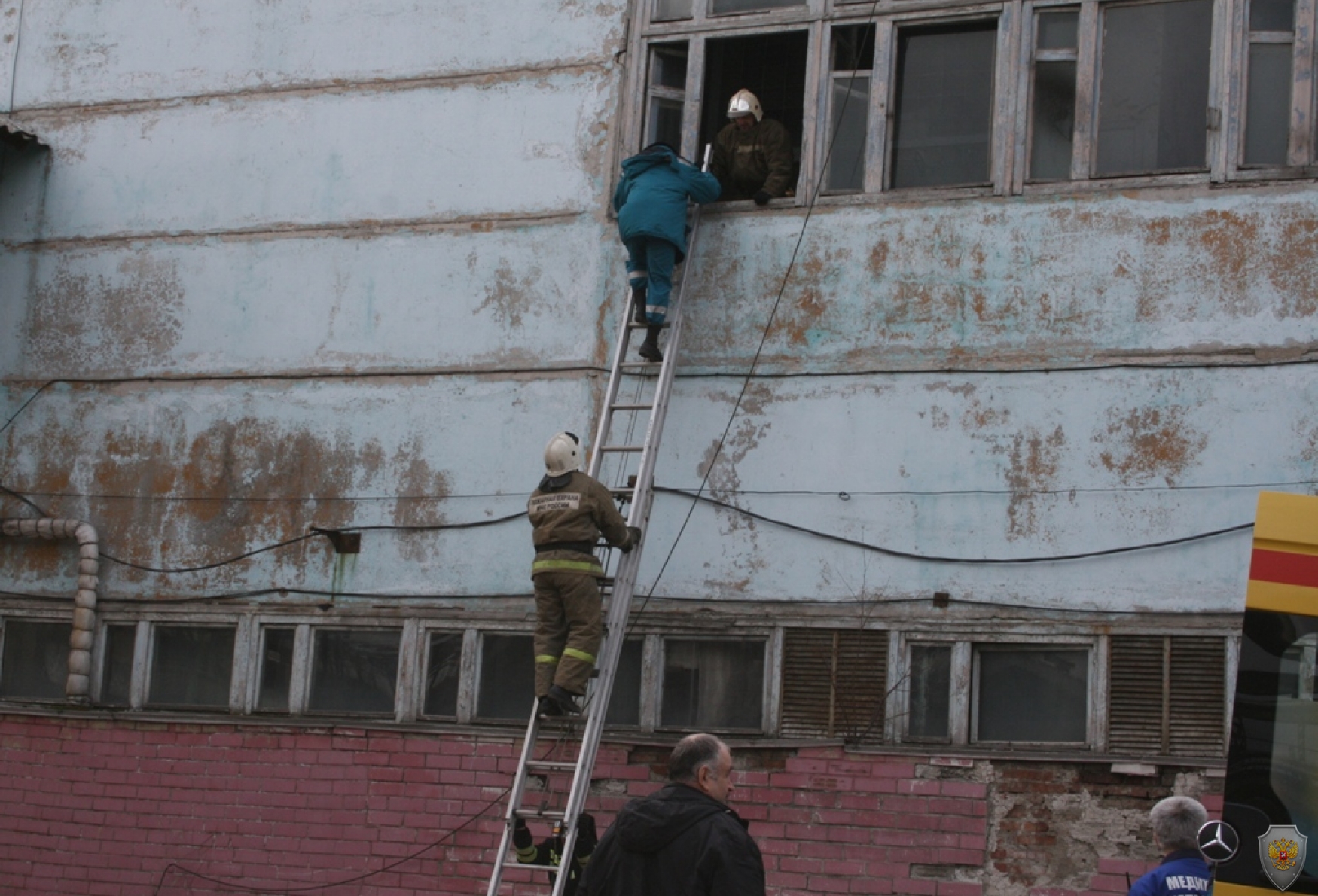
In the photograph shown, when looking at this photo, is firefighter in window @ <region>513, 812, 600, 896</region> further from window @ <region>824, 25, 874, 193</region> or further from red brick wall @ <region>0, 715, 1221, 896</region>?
window @ <region>824, 25, 874, 193</region>

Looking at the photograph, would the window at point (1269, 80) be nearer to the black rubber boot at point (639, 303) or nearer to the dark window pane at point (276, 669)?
the black rubber boot at point (639, 303)

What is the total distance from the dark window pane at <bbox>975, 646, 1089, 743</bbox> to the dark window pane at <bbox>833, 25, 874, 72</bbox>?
335cm

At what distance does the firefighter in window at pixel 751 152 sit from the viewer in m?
9.88

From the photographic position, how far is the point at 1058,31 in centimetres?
945

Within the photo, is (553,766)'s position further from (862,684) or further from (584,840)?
(862,684)

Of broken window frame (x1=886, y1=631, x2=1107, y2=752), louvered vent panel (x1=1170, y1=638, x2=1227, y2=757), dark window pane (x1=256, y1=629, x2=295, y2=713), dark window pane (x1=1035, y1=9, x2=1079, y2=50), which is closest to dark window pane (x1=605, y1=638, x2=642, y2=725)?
broken window frame (x1=886, y1=631, x2=1107, y2=752)

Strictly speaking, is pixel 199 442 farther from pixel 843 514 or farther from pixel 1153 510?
pixel 1153 510

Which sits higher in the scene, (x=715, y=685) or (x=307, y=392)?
(x=307, y=392)

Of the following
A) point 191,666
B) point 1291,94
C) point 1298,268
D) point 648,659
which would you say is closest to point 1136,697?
point 1298,268

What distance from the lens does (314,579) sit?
10.2 m

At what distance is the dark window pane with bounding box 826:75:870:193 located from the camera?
975 cm

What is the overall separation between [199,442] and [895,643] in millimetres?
4426

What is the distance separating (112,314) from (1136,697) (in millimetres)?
6562

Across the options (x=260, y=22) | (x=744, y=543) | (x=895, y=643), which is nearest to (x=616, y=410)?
(x=744, y=543)
